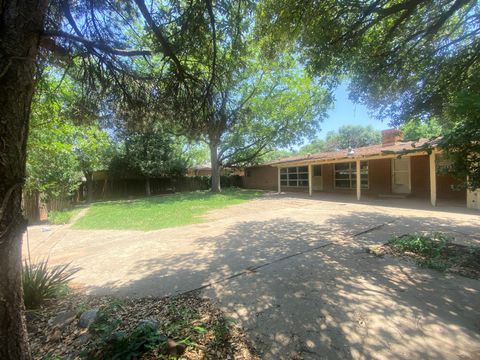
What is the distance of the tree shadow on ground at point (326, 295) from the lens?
2.41 m

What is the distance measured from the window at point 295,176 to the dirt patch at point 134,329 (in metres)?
17.9

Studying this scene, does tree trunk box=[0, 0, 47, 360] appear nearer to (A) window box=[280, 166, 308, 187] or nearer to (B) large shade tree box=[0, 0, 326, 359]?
(B) large shade tree box=[0, 0, 326, 359]

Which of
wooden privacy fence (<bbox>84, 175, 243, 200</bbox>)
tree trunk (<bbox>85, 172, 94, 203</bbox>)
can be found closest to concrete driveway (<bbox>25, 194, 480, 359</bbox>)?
tree trunk (<bbox>85, 172, 94, 203</bbox>)

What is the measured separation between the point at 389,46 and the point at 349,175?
1133 cm

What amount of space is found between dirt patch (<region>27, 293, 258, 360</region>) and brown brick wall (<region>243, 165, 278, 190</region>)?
20954mm

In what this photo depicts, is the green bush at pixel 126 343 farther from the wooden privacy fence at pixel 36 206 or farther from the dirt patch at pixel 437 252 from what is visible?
the wooden privacy fence at pixel 36 206

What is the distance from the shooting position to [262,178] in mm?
25547

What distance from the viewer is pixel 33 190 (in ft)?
33.7

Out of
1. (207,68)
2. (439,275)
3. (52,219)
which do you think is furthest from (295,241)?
(52,219)

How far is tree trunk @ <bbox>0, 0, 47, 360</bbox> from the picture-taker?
1469mm

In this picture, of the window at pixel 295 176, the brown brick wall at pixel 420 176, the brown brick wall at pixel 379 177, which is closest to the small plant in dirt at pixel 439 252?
the brown brick wall at pixel 420 176

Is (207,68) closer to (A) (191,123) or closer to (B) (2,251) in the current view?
(A) (191,123)

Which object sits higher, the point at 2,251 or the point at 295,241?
the point at 2,251

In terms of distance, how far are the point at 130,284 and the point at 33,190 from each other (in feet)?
30.6
